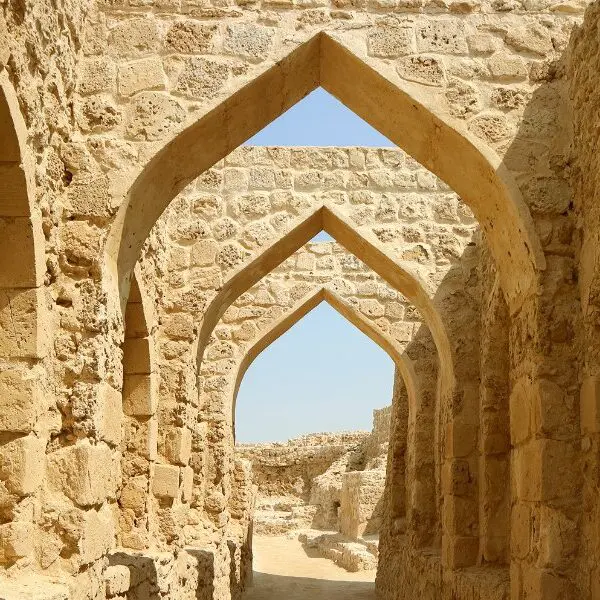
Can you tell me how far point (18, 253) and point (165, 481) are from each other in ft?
10.2

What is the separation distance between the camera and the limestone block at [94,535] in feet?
11.4

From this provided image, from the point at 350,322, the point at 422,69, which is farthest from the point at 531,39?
the point at 350,322

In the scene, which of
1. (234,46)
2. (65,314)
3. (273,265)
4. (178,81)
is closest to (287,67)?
(234,46)

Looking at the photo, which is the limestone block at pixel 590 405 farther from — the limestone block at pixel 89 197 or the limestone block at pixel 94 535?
the limestone block at pixel 89 197

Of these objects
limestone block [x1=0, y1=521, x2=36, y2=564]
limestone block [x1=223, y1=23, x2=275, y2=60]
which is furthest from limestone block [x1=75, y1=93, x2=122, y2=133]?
limestone block [x1=0, y1=521, x2=36, y2=564]

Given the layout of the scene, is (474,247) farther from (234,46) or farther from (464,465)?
(234,46)

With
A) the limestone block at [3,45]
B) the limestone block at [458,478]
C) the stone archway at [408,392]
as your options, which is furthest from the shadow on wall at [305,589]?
the limestone block at [3,45]

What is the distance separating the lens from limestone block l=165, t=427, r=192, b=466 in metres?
6.23

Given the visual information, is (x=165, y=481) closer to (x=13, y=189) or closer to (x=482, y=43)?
(x=13, y=189)

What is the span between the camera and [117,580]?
14.4ft

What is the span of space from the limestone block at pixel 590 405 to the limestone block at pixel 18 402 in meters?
2.28

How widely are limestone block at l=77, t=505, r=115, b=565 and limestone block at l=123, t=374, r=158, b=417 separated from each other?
1931mm

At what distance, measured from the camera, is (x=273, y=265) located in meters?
7.50

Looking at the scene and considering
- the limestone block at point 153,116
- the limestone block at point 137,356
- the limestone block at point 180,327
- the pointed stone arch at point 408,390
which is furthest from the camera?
the pointed stone arch at point 408,390
